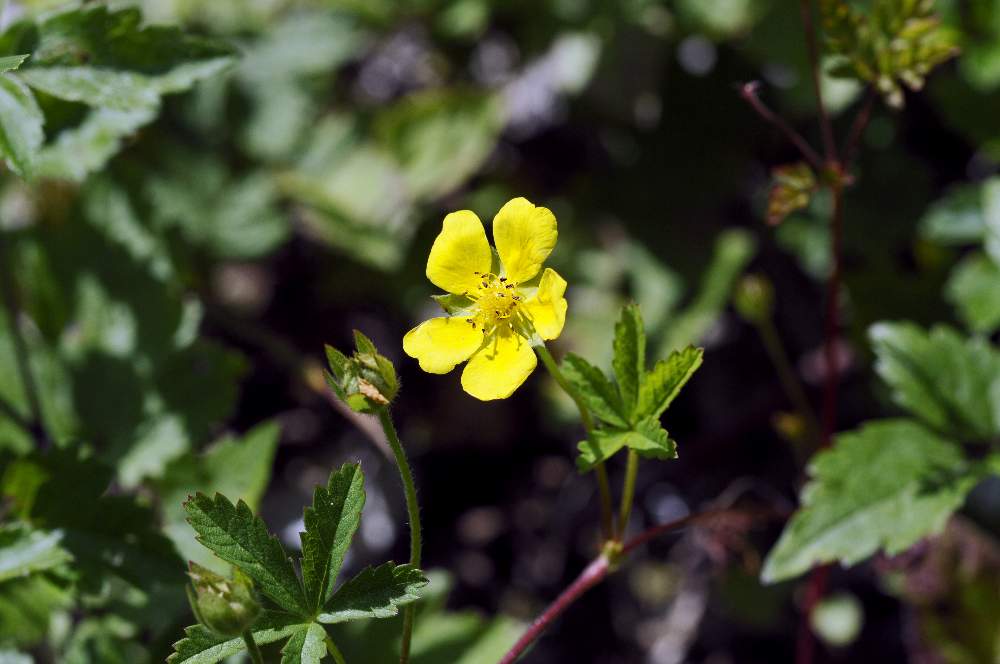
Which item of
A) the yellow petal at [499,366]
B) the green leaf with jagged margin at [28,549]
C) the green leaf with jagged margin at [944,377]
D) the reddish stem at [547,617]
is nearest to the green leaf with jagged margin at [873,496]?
the green leaf with jagged margin at [944,377]

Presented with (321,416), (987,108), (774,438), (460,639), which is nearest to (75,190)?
(321,416)

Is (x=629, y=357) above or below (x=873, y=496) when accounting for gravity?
above

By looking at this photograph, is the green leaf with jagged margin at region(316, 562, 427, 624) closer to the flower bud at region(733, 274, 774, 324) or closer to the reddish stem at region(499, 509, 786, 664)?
the reddish stem at region(499, 509, 786, 664)

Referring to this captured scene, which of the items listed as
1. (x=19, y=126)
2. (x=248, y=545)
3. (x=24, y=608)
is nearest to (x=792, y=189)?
(x=248, y=545)

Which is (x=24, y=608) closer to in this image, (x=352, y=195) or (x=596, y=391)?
(x=596, y=391)

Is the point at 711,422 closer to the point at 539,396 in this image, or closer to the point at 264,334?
the point at 539,396

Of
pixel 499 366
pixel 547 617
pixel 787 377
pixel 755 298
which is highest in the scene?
pixel 499 366
